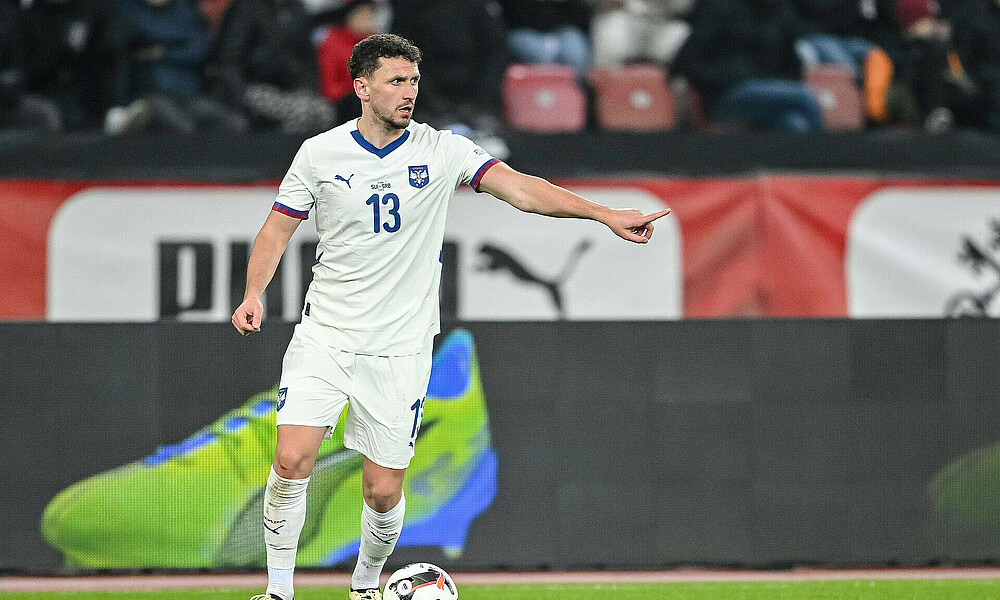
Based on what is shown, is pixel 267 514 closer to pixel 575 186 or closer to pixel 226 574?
pixel 226 574

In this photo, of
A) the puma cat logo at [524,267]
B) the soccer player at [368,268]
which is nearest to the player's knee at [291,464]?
the soccer player at [368,268]

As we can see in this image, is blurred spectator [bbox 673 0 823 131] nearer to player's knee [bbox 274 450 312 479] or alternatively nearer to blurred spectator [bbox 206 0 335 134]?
blurred spectator [bbox 206 0 335 134]

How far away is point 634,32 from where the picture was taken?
10109 millimetres

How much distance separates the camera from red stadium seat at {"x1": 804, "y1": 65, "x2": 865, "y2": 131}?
383 inches

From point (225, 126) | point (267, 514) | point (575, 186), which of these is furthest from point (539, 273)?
point (267, 514)

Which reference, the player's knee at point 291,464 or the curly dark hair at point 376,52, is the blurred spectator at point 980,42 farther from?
the player's knee at point 291,464

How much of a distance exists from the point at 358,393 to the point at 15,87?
18.4ft

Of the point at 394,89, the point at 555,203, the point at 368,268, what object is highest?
the point at 394,89

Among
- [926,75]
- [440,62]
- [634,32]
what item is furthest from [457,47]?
[926,75]

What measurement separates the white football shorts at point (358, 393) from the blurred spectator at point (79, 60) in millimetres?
5069

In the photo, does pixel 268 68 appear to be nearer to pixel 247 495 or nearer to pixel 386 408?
pixel 247 495

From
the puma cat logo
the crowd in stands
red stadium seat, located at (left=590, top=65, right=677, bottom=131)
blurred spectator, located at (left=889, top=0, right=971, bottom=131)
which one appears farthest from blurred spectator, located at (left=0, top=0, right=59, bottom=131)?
blurred spectator, located at (left=889, top=0, right=971, bottom=131)

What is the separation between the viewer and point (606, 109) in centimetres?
952

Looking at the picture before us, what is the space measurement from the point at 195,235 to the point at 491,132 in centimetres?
211
